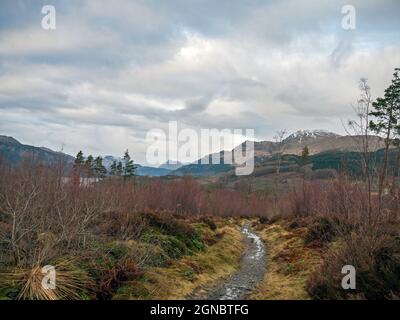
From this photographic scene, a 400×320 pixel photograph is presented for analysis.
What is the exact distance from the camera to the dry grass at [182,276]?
862cm

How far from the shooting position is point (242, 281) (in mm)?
11812

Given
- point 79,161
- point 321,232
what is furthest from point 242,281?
point 79,161

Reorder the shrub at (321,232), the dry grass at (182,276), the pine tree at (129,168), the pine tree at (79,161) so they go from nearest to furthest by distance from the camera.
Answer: the dry grass at (182,276) < the pine tree at (79,161) < the shrub at (321,232) < the pine tree at (129,168)

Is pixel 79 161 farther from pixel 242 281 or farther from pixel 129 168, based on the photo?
pixel 129 168

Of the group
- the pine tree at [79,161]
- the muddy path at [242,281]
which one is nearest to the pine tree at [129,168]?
the pine tree at [79,161]

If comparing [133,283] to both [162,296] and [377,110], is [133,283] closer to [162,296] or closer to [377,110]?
[162,296]

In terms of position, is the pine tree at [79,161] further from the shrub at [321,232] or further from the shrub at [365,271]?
the shrub at [321,232]

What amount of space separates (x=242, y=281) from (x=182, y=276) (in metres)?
2.42

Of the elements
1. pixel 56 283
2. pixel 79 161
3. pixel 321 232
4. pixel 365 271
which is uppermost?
pixel 79 161

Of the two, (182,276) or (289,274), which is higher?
(182,276)

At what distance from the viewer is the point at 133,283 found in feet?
29.0

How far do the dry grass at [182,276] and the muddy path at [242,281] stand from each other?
1.05 ft
